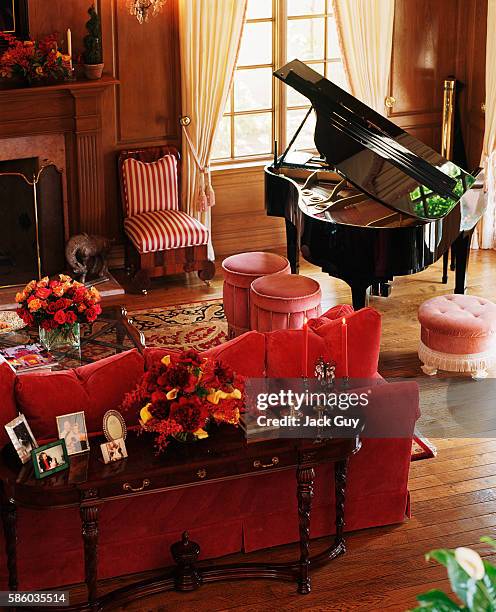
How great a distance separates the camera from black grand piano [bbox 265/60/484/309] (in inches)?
243

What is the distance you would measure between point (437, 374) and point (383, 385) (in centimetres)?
215

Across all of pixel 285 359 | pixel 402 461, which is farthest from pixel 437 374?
pixel 285 359

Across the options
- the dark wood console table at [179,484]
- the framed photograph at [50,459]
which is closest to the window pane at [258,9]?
the dark wood console table at [179,484]

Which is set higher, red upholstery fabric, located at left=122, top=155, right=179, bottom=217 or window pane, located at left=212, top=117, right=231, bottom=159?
window pane, located at left=212, top=117, right=231, bottom=159

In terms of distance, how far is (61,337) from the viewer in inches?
224

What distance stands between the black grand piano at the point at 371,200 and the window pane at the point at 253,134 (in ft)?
4.91

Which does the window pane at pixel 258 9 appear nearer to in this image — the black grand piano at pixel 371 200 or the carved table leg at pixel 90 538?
the black grand piano at pixel 371 200

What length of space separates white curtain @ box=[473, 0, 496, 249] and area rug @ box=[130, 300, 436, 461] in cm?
269

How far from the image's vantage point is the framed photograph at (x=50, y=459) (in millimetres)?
3777

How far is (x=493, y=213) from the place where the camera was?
8883mm

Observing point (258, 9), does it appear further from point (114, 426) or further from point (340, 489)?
point (114, 426)

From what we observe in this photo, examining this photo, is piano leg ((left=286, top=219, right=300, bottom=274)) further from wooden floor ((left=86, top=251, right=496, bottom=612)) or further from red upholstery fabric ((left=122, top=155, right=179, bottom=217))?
wooden floor ((left=86, top=251, right=496, bottom=612))

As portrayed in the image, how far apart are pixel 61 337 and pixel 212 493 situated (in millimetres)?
1719

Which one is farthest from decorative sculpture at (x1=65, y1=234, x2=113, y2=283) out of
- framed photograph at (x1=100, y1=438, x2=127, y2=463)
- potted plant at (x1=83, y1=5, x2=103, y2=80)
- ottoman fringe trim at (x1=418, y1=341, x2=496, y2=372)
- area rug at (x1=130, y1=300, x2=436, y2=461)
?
framed photograph at (x1=100, y1=438, x2=127, y2=463)
